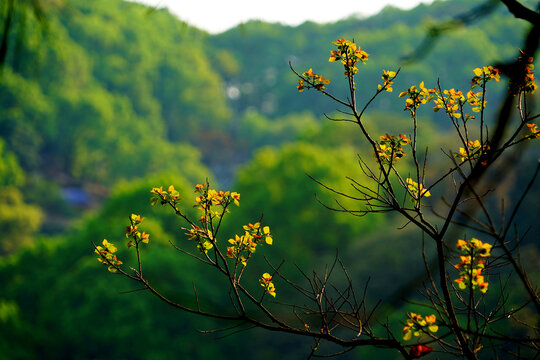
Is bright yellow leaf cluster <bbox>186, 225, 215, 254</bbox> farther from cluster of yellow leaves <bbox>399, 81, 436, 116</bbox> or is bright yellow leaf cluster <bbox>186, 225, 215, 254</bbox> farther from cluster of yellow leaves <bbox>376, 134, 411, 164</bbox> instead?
cluster of yellow leaves <bbox>399, 81, 436, 116</bbox>

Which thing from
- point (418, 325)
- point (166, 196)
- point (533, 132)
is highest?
point (533, 132)

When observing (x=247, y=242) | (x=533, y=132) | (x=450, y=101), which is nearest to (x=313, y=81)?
(x=450, y=101)

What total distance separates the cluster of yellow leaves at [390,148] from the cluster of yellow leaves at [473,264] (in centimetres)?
47

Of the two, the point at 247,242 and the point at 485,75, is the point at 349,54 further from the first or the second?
the point at 247,242

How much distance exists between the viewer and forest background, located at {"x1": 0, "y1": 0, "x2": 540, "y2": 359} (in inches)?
554

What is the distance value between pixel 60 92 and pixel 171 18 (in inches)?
1325

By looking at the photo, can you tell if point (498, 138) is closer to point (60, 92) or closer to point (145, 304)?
point (145, 304)

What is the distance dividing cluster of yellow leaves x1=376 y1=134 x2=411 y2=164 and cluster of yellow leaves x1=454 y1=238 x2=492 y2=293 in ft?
1.55

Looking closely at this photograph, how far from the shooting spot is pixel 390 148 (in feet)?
7.14

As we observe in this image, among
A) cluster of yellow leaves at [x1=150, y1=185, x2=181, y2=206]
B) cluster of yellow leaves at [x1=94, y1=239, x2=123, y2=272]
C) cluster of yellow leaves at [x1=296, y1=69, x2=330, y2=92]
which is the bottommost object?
cluster of yellow leaves at [x1=94, y1=239, x2=123, y2=272]

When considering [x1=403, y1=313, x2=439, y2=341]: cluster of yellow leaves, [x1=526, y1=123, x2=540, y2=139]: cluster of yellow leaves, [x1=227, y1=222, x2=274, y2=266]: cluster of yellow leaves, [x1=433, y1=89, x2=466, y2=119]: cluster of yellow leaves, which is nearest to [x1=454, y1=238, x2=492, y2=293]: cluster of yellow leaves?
[x1=403, y1=313, x2=439, y2=341]: cluster of yellow leaves

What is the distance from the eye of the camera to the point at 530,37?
151cm

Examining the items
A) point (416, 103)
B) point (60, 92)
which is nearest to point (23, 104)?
point (60, 92)

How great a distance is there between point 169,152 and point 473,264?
163 ft
